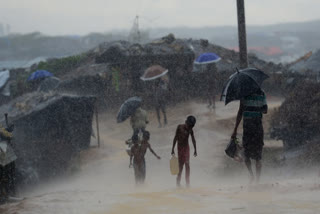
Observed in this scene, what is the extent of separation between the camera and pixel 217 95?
2494 cm

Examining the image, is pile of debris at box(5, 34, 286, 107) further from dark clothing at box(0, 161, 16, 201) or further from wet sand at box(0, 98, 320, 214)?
dark clothing at box(0, 161, 16, 201)

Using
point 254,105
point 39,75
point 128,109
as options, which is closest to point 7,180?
point 128,109

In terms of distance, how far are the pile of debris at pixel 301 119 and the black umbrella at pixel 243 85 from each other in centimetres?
424

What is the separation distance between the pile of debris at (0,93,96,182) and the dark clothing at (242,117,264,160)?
350 inches

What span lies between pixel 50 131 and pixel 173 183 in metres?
6.12

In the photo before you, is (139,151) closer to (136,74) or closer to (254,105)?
(254,105)

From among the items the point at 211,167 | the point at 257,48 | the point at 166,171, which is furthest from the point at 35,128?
the point at 257,48

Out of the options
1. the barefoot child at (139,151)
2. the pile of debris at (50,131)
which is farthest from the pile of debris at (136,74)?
the barefoot child at (139,151)

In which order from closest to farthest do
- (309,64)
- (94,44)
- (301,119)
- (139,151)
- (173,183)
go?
1. (139,151)
2. (173,183)
3. (301,119)
4. (309,64)
5. (94,44)

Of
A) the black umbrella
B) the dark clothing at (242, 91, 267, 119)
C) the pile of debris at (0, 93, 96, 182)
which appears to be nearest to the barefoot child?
the black umbrella

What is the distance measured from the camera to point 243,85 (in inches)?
331

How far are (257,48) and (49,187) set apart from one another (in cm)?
3683

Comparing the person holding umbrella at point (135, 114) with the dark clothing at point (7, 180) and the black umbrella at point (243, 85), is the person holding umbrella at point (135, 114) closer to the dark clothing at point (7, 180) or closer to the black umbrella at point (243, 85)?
the dark clothing at point (7, 180)

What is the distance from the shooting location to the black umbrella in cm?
834
